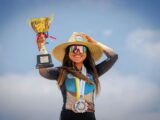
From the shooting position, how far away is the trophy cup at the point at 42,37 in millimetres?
2896

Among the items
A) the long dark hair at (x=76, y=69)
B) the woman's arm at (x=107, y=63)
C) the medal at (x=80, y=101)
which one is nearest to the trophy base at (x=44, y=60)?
the long dark hair at (x=76, y=69)

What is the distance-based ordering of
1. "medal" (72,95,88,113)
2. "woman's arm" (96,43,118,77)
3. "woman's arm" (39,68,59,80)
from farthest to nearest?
"woman's arm" (96,43,118,77), "woman's arm" (39,68,59,80), "medal" (72,95,88,113)

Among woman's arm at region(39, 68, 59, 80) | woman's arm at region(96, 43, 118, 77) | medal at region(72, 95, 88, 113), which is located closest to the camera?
medal at region(72, 95, 88, 113)

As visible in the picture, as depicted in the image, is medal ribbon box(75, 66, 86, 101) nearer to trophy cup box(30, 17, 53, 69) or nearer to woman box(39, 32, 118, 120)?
woman box(39, 32, 118, 120)

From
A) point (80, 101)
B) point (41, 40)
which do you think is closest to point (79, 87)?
point (80, 101)

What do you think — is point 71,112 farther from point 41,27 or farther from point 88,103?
point 41,27

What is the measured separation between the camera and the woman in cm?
287

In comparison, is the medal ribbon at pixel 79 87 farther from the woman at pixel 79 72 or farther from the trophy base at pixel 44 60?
the trophy base at pixel 44 60

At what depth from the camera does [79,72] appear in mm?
2953

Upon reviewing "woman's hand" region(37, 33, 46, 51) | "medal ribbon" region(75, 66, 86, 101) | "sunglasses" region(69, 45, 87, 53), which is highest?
"woman's hand" region(37, 33, 46, 51)

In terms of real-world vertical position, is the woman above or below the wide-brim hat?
below

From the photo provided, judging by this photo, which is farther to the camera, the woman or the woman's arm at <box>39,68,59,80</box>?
the woman's arm at <box>39,68,59,80</box>

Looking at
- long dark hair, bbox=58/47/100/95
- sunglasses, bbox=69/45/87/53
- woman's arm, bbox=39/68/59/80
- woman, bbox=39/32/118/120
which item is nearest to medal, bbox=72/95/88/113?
woman, bbox=39/32/118/120

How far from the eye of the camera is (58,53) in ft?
10.3
